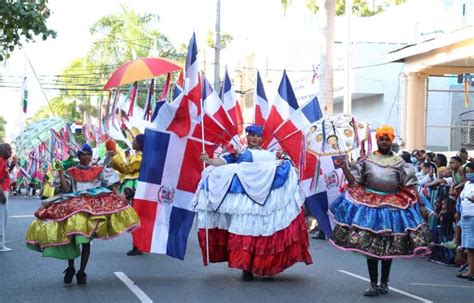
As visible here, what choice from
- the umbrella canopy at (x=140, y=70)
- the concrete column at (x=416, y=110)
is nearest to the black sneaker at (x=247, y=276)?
the umbrella canopy at (x=140, y=70)

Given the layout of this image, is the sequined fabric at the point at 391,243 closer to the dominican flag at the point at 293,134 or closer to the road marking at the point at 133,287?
the road marking at the point at 133,287

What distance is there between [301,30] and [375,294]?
99.7 feet

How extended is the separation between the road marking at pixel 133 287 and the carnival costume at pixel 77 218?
593 mm

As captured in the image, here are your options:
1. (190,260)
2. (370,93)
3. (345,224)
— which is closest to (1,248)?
(190,260)

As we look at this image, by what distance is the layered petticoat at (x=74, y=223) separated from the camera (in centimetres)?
887

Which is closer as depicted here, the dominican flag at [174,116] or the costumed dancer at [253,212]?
the costumed dancer at [253,212]

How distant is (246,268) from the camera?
30.5 ft

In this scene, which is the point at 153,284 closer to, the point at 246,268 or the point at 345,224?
the point at 246,268

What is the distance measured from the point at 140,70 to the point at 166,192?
166 inches

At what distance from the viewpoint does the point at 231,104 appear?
10.8 m

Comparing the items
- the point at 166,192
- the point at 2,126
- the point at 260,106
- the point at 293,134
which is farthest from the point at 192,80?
the point at 2,126

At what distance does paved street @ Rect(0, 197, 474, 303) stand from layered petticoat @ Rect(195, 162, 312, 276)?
280 mm

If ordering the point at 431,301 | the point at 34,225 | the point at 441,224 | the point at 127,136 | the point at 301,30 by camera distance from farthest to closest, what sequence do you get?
1. the point at 301,30
2. the point at 127,136
3. the point at 441,224
4. the point at 34,225
5. the point at 431,301

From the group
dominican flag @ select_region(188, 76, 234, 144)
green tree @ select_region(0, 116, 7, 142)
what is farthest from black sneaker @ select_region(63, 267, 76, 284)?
green tree @ select_region(0, 116, 7, 142)
